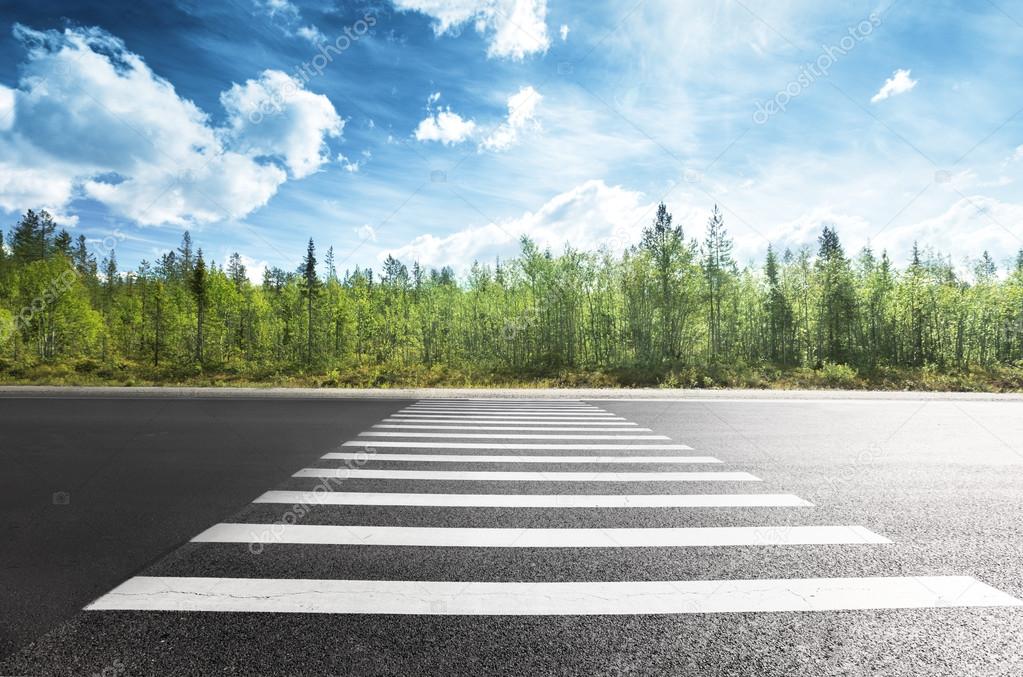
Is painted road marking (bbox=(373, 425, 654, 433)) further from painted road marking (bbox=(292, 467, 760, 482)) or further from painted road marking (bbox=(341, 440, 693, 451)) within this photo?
painted road marking (bbox=(292, 467, 760, 482))

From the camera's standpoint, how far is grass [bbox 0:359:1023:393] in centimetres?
2438

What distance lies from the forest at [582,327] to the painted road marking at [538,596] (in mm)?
20850

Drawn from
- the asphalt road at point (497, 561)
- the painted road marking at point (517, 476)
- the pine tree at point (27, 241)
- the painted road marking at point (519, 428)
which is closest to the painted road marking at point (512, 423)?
the painted road marking at point (519, 428)

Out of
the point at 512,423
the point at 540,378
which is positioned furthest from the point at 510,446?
the point at 540,378

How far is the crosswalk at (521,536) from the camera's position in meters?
3.23

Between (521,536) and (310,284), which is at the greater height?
(310,284)

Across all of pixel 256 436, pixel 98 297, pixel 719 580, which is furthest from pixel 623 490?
pixel 98 297

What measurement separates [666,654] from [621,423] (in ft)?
28.2

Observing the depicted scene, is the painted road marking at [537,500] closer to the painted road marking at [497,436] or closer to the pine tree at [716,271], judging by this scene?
the painted road marking at [497,436]

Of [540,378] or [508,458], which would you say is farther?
[540,378]

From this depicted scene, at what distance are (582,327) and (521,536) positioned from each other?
3265 cm

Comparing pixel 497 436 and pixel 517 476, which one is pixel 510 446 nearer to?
pixel 497 436

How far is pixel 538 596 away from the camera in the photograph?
3.30 m

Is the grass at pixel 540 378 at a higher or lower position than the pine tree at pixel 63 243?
lower
